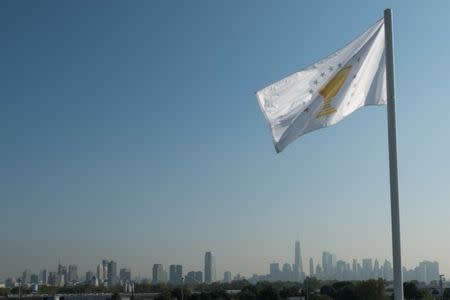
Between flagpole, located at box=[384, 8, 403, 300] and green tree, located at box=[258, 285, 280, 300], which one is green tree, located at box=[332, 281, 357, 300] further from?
flagpole, located at box=[384, 8, 403, 300]

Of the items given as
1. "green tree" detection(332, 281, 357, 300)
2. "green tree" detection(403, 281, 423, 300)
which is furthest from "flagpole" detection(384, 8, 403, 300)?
"green tree" detection(403, 281, 423, 300)

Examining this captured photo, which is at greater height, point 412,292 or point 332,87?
point 332,87

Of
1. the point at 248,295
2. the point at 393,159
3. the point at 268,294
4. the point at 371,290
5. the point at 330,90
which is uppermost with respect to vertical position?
Result: the point at 330,90

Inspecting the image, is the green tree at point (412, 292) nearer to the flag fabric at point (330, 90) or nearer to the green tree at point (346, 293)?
the green tree at point (346, 293)

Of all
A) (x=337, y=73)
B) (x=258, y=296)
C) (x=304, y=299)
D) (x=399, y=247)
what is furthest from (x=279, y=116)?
(x=258, y=296)

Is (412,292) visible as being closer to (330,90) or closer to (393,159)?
(330,90)

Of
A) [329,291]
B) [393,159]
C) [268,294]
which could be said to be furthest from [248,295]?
[393,159]
